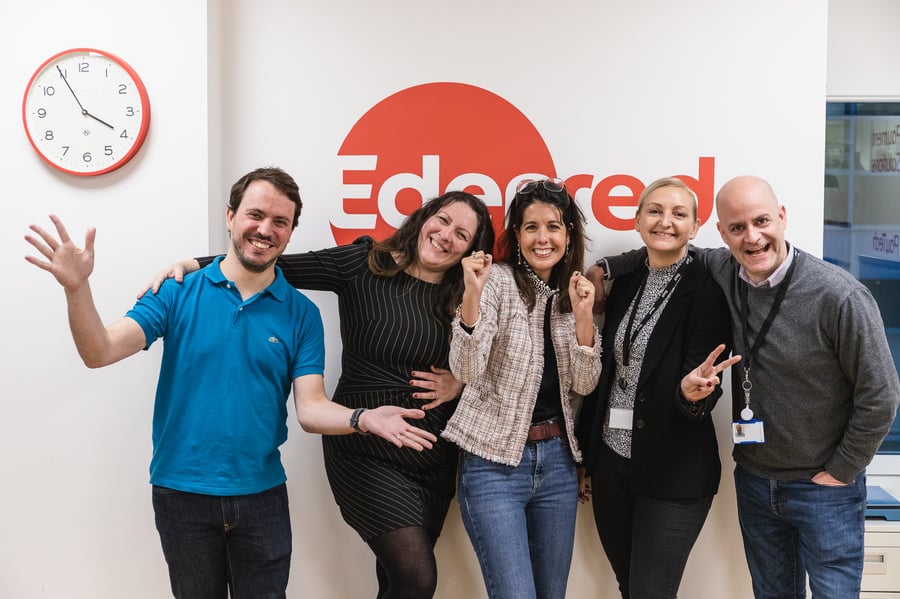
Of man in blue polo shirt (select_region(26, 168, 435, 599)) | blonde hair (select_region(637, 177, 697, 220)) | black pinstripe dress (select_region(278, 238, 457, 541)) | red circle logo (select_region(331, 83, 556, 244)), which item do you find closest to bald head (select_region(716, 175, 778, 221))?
blonde hair (select_region(637, 177, 697, 220))

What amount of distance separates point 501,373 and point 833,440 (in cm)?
107

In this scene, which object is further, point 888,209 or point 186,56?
point 888,209

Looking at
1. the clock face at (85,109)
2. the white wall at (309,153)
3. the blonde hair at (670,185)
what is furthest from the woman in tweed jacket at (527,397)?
the clock face at (85,109)

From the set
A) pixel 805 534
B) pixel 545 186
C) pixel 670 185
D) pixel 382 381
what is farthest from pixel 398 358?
pixel 805 534

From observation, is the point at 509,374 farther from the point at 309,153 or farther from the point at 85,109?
the point at 85,109

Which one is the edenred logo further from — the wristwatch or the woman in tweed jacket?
the wristwatch

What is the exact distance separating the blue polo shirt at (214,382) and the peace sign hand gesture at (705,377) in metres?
1.30

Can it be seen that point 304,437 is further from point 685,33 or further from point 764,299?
point 685,33

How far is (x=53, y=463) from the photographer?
2688mm

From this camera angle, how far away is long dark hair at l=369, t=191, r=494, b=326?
7.55 ft

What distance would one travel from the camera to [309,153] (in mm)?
2760

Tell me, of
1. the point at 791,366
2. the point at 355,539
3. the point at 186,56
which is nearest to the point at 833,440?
the point at 791,366

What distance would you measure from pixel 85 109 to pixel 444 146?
4.65ft

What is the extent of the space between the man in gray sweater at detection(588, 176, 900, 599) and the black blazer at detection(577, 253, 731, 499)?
0.30ft
